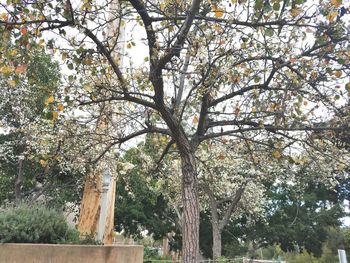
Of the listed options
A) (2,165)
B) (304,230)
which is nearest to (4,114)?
(2,165)

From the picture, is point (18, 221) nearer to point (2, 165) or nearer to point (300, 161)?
point (300, 161)

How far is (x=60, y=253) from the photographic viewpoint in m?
4.98

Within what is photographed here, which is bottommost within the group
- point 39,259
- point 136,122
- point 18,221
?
point 39,259

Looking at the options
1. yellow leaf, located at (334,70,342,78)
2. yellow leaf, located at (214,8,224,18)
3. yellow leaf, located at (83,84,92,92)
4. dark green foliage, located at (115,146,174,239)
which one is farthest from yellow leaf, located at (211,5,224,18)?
dark green foliage, located at (115,146,174,239)

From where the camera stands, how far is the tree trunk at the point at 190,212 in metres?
4.47

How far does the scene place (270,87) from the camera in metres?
5.05

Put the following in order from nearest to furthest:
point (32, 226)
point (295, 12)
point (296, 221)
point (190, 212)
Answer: point (295, 12), point (190, 212), point (32, 226), point (296, 221)

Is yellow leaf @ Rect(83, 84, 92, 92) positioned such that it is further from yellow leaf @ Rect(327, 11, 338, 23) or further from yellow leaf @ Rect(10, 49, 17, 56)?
yellow leaf @ Rect(327, 11, 338, 23)

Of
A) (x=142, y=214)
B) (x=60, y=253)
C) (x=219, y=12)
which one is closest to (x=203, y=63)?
(x=219, y=12)

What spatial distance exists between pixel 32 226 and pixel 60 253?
1.84 ft

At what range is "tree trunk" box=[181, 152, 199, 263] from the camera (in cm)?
447

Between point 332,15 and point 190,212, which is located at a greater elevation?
point 332,15

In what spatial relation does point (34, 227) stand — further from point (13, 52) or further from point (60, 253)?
point (13, 52)

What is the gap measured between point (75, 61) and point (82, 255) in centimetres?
260
